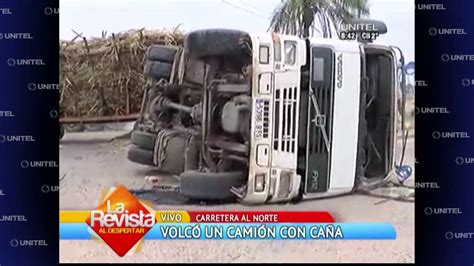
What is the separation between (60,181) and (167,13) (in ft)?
3.14

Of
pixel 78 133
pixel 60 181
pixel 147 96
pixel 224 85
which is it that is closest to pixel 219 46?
pixel 224 85

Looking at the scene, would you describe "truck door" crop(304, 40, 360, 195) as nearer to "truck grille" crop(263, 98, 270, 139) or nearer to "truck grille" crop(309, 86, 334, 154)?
"truck grille" crop(309, 86, 334, 154)

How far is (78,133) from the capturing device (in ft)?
9.88

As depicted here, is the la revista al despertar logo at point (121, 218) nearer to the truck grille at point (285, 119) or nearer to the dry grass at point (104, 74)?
the dry grass at point (104, 74)

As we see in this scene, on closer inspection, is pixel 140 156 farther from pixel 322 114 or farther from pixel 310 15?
pixel 310 15

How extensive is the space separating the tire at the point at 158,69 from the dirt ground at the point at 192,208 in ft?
1.03

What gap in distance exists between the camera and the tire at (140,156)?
3.01 meters

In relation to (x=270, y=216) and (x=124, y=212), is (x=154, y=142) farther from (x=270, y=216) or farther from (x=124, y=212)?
(x=270, y=216)

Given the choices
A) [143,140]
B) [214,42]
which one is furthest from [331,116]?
[143,140]

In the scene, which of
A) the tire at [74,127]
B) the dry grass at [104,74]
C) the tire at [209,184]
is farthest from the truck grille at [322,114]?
the tire at [74,127]

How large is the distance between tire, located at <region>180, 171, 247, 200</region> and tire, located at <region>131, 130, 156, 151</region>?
0.22 metres

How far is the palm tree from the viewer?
3.01 meters

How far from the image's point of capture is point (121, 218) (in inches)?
120

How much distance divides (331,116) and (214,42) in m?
0.66
